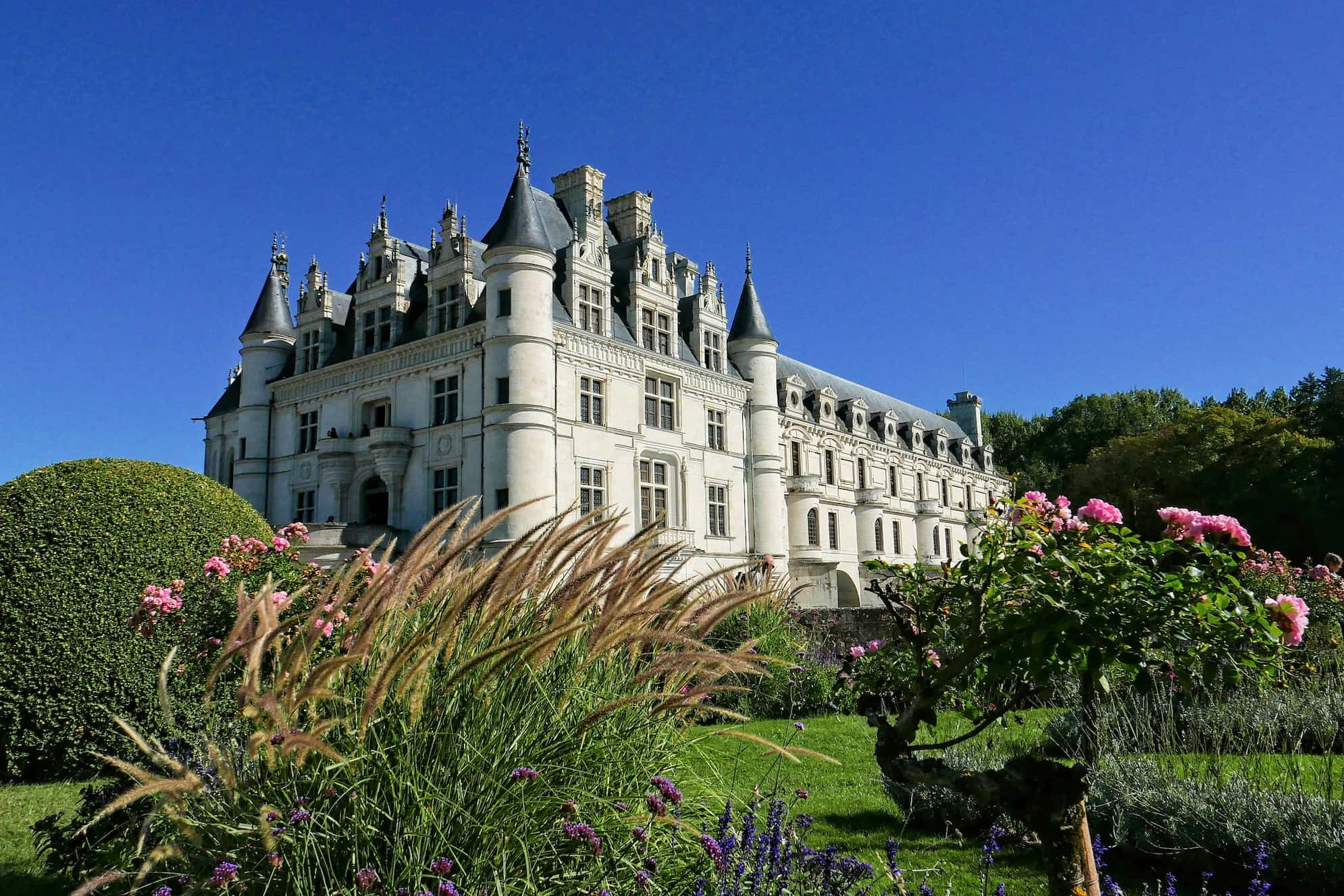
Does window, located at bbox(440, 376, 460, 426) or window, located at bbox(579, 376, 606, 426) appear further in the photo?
window, located at bbox(579, 376, 606, 426)

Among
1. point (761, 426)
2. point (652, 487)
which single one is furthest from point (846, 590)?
point (652, 487)

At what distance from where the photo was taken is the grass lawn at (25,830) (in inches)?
220

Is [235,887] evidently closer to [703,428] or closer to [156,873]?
[156,873]

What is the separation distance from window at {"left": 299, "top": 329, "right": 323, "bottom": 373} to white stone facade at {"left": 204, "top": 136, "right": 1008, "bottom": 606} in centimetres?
9

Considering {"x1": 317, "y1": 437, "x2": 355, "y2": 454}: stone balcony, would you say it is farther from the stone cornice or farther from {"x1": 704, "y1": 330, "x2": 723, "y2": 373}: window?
{"x1": 704, "y1": 330, "x2": 723, "y2": 373}: window

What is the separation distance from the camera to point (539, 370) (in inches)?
998

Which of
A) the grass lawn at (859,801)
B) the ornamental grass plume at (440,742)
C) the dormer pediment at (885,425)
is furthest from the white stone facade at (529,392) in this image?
the ornamental grass plume at (440,742)

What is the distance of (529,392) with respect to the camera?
2506 centimetres

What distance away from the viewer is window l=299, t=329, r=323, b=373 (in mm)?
31016

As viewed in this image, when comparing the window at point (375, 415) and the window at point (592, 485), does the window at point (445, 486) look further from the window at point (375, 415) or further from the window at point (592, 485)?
the window at point (592, 485)

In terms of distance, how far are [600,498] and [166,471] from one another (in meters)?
16.9

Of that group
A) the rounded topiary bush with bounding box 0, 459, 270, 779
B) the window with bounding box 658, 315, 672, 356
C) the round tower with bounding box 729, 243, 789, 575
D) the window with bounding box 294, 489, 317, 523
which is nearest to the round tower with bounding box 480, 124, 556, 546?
the window with bounding box 658, 315, 672, 356

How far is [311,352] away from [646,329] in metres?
11.6

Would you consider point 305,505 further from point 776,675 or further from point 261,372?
point 776,675
